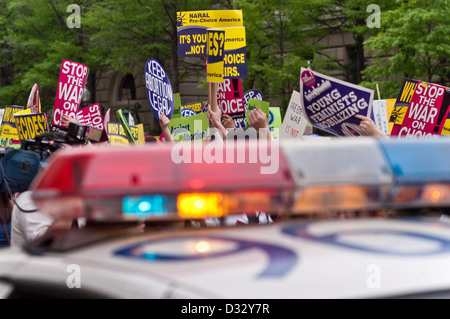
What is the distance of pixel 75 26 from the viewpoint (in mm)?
30656

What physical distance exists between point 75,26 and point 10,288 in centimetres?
3023

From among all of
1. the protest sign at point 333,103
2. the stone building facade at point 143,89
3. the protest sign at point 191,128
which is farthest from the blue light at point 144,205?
the stone building facade at point 143,89

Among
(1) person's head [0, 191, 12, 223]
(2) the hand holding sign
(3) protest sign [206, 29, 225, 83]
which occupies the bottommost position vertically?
(1) person's head [0, 191, 12, 223]

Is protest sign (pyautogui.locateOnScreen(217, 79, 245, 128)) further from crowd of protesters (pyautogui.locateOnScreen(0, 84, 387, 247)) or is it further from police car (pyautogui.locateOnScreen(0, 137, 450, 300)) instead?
police car (pyautogui.locateOnScreen(0, 137, 450, 300))

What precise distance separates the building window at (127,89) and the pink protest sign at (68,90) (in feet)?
78.7

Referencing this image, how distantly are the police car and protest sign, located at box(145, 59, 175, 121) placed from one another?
6.60 m

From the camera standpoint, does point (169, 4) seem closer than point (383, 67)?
No

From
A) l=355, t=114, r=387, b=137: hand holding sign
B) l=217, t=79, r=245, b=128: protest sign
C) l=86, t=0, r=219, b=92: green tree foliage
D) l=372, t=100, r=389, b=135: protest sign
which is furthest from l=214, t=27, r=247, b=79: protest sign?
l=86, t=0, r=219, b=92: green tree foliage

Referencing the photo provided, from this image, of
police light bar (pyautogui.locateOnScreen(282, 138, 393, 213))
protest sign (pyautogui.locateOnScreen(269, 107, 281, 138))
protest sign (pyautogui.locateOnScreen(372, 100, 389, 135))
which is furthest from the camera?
protest sign (pyautogui.locateOnScreen(269, 107, 281, 138))

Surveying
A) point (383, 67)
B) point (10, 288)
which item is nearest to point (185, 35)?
point (10, 288)

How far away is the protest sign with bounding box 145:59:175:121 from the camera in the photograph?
8180 millimetres

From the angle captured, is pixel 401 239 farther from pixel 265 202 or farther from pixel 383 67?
pixel 383 67

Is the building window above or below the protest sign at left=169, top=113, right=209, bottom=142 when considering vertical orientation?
below
